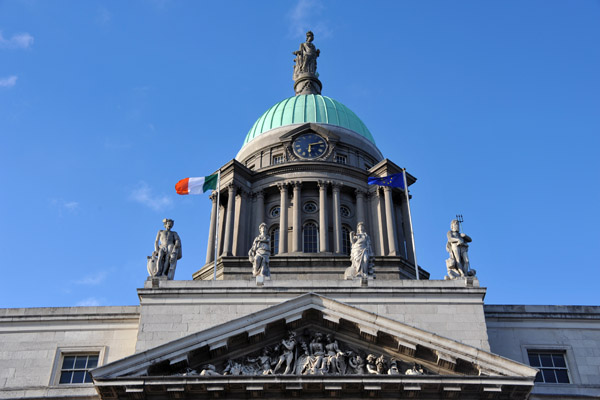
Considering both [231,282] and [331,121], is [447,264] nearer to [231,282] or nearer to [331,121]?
[231,282]

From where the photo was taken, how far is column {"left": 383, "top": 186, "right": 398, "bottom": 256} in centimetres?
4231

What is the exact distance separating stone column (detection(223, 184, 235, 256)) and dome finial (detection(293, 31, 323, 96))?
12.1m

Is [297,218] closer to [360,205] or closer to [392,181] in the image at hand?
[360,205]

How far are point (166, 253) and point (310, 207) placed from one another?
16.5m

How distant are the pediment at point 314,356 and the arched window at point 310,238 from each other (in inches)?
651

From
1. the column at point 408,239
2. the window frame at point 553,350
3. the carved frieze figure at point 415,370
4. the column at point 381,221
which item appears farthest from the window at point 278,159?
the carved frieze figure at point 415,370

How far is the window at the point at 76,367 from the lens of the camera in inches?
1075

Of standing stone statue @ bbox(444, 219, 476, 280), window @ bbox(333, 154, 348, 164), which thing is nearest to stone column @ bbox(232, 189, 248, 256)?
window @ bbox(333, 154, 348, 164)

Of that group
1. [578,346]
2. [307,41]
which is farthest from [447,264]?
[307,41]

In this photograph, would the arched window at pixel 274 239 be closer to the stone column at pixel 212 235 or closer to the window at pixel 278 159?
the stone column at pixel 212 235

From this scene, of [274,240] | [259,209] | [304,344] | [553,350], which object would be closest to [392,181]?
[274,240]

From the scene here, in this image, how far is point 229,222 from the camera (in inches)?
1711

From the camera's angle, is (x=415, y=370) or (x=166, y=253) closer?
(x=415, y=370)

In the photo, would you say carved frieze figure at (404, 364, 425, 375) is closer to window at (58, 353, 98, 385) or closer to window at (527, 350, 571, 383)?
window at (527, 350, 571, 383)
